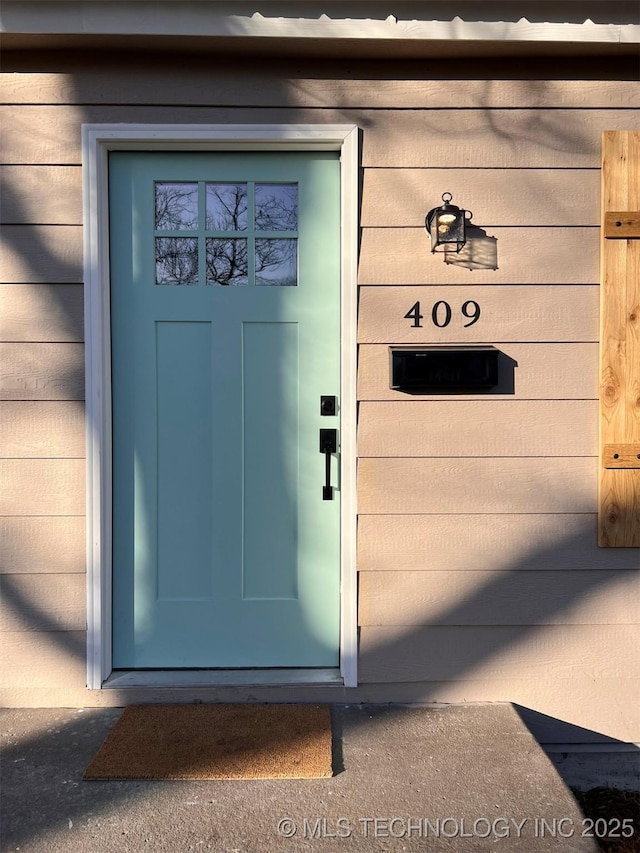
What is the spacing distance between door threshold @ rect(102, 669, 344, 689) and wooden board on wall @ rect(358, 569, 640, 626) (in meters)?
0.25

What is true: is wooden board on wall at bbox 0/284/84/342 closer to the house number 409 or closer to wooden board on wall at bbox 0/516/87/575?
wooden board on wall at bbox 0/516/87/575

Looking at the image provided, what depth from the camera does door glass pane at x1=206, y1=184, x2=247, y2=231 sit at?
7.73 feet

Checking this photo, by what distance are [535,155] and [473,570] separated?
1.43m

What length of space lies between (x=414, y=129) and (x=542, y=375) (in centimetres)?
94

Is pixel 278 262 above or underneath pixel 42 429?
above

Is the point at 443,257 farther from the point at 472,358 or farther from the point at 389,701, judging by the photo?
the point at 389,701

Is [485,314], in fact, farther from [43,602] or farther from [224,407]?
[43,602]

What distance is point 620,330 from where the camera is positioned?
89.3 inches

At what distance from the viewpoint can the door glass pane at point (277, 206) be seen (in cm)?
236

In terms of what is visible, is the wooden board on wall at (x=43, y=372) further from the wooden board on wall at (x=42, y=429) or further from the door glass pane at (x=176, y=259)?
the door glass pane at (x=176, y=259)

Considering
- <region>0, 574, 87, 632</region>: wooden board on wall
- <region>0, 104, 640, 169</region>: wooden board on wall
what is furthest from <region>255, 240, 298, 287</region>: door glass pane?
<region>0, 574, 87, 632</region>: wooden board on wall

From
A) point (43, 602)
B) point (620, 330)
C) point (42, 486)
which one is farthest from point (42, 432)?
point (620, 330)

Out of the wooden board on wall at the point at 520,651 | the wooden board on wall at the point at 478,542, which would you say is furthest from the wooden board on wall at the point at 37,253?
the wooden board on wall at the point at 520,651

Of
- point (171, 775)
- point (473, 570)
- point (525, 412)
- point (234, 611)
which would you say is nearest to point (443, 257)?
point (525, 412)
